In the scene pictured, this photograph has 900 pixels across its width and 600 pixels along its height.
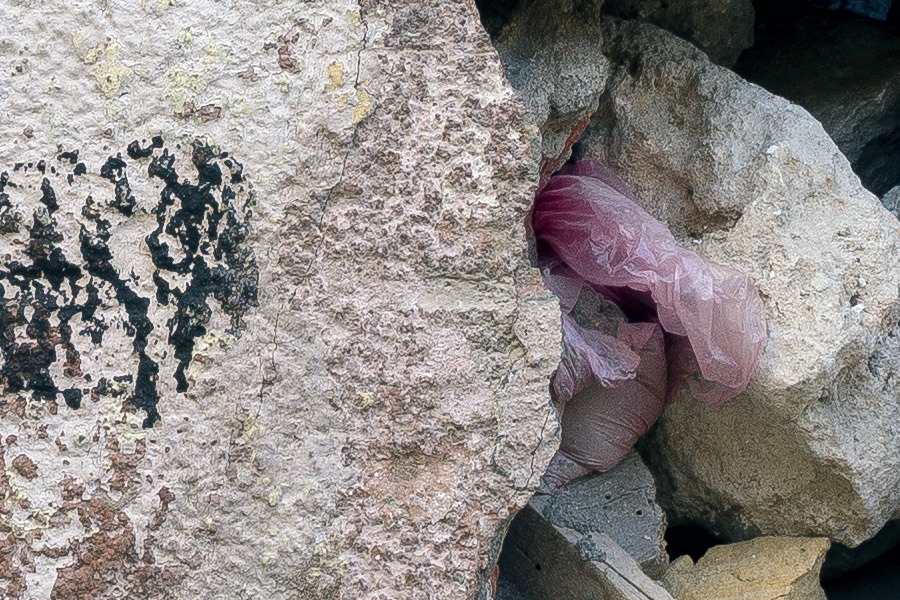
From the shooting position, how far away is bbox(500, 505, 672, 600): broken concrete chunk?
1618mm

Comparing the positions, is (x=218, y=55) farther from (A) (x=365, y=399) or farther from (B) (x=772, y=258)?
(B) (x=772, y=258)

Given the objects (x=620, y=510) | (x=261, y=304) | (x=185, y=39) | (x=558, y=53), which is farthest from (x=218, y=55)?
(x=620, y=510)

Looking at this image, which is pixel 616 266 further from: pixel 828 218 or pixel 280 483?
pixel 280 483

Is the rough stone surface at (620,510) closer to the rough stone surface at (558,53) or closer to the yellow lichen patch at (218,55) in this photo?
the rough stone surface at (558,53)

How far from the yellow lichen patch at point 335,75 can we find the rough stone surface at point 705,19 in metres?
0.84

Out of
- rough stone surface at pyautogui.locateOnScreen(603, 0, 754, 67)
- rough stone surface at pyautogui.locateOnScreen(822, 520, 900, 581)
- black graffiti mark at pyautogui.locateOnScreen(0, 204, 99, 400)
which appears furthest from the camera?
rough stone surface at pyautogui.locateOnScreen(822, 520, 900, 581)

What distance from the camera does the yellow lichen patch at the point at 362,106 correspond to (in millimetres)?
1254

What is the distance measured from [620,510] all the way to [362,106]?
0.88m

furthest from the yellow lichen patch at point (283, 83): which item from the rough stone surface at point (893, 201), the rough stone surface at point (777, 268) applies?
the rough stone surface at point (893, 201)

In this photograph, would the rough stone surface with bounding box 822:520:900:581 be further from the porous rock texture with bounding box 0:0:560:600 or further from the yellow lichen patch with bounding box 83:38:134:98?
the yellow lichen patch with bounding box 83:38:134:98

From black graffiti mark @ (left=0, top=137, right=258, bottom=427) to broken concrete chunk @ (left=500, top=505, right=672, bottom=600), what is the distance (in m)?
0.68

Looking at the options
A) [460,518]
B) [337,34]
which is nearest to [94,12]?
[337,34]

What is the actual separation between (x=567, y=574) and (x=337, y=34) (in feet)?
2.84

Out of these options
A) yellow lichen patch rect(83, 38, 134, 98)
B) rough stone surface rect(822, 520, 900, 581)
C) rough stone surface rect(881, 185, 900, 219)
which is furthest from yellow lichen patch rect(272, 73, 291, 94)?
rough stone surface rect(822, 520, 900, 581)
